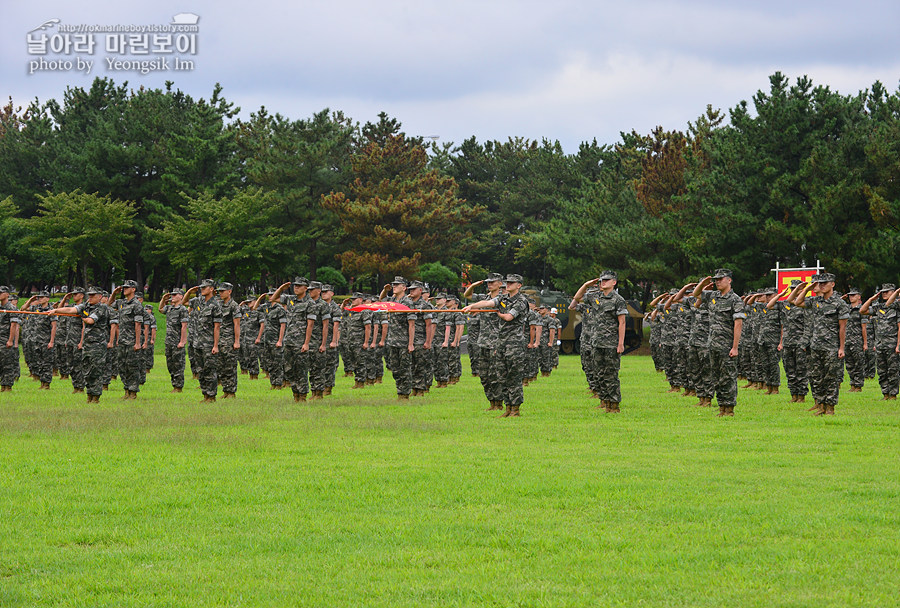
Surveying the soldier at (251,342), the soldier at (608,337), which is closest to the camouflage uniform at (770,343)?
the soldier at (608,337)

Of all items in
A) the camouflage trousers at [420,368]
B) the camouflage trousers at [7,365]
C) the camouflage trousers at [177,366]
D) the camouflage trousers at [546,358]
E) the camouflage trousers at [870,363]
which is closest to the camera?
the camouflage trousers at [420,368]

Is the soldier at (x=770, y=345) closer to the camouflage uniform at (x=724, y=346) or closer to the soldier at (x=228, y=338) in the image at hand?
the camouflage uniform at (x=724, y=346)

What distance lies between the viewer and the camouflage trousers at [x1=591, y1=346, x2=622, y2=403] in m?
16.3

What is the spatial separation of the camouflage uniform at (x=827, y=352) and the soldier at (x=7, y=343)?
15.5m

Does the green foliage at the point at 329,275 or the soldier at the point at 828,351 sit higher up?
the green foliage at the point at 329,275

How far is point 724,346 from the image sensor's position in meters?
15.6

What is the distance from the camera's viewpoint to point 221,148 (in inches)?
2441

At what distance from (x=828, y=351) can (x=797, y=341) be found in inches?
88.1

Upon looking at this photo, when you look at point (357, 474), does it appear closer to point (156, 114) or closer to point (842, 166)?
point (842, 166)

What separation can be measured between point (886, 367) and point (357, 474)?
13.2 meters

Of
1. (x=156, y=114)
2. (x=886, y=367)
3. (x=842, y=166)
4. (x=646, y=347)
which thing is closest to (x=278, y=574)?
(x=886, y=367)

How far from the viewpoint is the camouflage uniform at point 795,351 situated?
17781 millimetres

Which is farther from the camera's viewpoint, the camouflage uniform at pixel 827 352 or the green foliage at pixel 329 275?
the green foliage at pixel 329 275

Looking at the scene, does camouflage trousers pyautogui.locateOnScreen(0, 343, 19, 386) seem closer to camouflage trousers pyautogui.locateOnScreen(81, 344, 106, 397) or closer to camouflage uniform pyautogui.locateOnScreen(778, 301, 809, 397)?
camouflage trousers pyautogui.locateOnScreen(81, 344, 106, 397)
